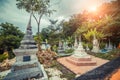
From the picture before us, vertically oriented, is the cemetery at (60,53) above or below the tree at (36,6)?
below

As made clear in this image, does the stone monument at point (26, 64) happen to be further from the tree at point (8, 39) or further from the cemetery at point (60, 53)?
the tree at point (8, 39)

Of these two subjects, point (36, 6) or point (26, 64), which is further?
point (36, 6)

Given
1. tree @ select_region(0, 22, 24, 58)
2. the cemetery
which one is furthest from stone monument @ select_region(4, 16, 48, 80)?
tree @ select_region(0, 22, 24, 58)

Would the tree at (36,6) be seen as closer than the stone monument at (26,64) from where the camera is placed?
No

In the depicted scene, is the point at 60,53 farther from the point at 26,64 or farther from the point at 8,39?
the point at 26,64

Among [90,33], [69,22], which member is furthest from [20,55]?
[69,22]

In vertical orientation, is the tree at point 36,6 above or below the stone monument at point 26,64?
above

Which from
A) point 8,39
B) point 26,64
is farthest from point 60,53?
point 26,64

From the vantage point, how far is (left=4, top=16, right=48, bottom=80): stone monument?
821 cm

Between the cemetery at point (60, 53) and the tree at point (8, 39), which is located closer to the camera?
the cemetery at point (60, 53)

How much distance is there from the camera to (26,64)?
29.3ft

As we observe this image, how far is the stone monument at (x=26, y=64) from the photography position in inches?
323

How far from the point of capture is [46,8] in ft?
78.8

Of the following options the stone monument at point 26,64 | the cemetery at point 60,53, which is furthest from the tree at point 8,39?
the stone monument at point 26,64
